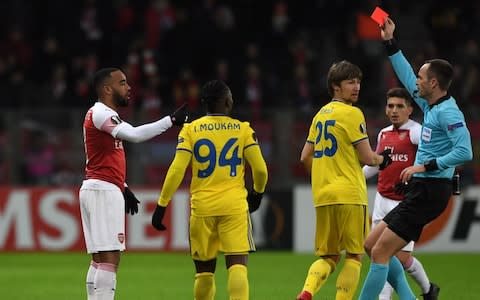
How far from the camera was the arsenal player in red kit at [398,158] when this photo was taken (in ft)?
36.8

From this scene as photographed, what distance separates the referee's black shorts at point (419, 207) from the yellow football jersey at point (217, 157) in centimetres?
131

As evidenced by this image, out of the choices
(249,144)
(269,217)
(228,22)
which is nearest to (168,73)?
(228,22)

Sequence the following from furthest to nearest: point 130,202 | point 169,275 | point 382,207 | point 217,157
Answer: point 169,275
point 382,207
point 130,202
point 217,157

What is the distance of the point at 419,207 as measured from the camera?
382 inches

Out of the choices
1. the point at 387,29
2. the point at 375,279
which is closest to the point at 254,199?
the point at 375,279

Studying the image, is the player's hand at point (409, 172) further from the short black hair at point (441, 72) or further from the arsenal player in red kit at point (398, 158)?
the arsenal player in red kit at point (398, 158)

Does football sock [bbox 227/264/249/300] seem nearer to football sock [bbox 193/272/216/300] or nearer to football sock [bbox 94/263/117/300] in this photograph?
football sock [bbox 193/272/216/300]

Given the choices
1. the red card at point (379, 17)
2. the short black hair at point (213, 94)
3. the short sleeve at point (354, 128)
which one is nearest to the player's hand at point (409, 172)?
the short sleeve at point (354, 128)

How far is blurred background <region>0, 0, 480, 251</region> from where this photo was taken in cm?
1923

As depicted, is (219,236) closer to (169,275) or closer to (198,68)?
(169,275)

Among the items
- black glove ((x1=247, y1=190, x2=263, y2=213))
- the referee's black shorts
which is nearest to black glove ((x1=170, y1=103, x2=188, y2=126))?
black glove ((x1=247, y1=190, x2=263, y2=213))

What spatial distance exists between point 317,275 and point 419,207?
1.03 m

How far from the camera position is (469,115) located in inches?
741

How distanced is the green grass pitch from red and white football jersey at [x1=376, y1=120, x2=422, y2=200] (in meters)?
1.45
